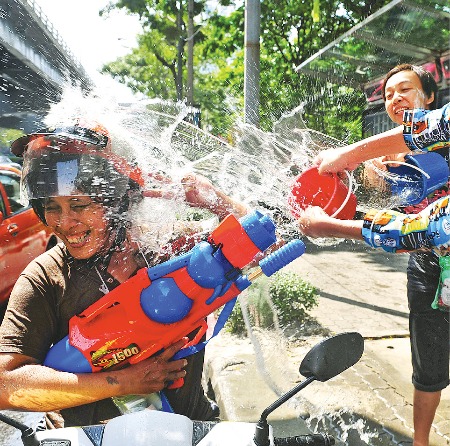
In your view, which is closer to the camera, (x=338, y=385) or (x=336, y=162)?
(x=336, y=162)

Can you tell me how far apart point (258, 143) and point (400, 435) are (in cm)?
208

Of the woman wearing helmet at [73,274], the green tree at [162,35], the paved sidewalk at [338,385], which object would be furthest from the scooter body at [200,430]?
the green tree at [162,35]

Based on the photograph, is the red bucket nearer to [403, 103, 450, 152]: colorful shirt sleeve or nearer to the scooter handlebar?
[403, 103, 450, 152]: colorful shirt sleeve

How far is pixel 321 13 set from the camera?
11484 millimetres

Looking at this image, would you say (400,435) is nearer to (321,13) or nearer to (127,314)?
(127,314)

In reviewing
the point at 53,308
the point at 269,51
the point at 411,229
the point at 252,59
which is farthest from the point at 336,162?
the point at 269,51

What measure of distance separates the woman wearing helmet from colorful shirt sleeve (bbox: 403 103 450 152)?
1.09 m

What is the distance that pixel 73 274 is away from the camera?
1848 mm

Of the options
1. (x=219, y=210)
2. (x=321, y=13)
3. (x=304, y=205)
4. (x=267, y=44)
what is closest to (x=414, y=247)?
(x=304, y=205)

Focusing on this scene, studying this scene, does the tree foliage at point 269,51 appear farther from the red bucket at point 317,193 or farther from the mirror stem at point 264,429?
the mirror stem at point 264,429

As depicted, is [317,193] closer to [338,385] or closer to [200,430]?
[200,430]

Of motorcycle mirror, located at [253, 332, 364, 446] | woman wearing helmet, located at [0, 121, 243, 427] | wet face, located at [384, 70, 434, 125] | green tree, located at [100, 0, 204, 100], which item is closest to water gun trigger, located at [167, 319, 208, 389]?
woman wearing helmet, located at [0, 121, 243, 427]

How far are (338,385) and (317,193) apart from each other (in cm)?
205

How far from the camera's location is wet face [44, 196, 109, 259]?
178 cm
